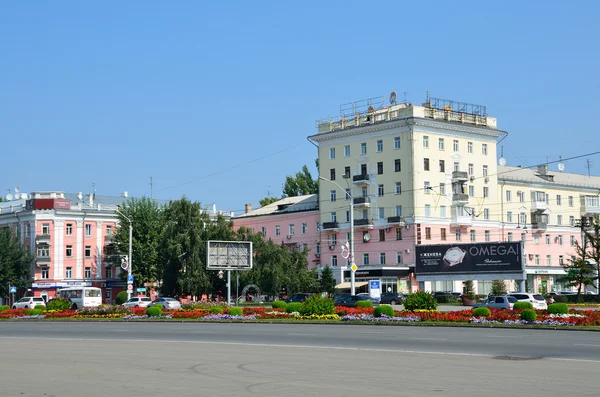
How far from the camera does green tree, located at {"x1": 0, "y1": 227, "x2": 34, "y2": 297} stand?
9239cm

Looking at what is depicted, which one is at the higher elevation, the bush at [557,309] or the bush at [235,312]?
the bush at [557,309]

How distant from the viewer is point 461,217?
87188 millimetres

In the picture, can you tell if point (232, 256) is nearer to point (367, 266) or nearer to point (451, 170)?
point (367, 266)

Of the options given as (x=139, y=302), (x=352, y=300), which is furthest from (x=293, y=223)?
(x=352, y=300)

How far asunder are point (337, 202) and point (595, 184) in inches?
1514

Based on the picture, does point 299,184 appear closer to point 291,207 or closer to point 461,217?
point 291,207

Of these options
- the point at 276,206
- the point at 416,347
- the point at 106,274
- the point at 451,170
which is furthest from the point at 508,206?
the point at 416,347

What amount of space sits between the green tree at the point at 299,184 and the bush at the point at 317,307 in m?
76.3

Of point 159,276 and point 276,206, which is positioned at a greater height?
point 276,206

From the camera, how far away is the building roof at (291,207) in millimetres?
97713

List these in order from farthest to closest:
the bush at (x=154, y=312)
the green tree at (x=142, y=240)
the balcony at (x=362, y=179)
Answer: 1. the green tree at (x=142, y=240)
2. the balcony at (x=362, y=179)
3. the bush at (x=154, y=312)

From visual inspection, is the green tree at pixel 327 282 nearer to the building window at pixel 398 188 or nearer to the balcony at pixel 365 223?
the balcony at pixel 365 223

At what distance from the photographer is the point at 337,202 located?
90625 millimetres

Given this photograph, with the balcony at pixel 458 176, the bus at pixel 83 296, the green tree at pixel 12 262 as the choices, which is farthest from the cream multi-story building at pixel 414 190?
the green tree at pixel 12 262
